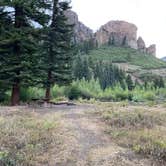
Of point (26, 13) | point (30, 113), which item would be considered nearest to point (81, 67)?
point (26, 13)

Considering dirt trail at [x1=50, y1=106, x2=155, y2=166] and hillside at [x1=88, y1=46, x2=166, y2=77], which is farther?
hillside at [x1=88, y1=46, x2=166, y2=77]

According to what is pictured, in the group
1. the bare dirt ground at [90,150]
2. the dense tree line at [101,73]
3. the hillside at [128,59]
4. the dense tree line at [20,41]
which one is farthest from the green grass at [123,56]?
the bare dirt ground at [90,150]

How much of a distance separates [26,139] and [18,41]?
9.97 m

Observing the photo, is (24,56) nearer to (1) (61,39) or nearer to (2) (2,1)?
(2) (2,1)

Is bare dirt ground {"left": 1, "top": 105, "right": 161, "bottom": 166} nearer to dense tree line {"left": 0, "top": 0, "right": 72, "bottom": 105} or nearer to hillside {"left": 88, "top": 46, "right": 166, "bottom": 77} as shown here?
dense tree line {"left": 0, "top": 0, "right": 72, "bottom": 105}

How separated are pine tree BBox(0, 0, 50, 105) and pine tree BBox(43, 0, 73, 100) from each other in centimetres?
490

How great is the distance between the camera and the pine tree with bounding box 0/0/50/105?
19.0 m

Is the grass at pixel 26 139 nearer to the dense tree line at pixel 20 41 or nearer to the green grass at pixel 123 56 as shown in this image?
the dense tree line at pixel 20 41

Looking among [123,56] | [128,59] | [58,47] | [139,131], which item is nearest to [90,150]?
[139,131]

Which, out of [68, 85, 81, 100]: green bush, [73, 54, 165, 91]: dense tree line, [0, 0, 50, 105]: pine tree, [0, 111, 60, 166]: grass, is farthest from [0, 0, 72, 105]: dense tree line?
[73, 54, 165, 91]: dense tree line

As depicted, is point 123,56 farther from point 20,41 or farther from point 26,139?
point 26,139

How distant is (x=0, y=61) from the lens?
19.9 m

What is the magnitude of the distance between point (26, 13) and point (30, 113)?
24.4 ft

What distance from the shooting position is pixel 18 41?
63.8ft
